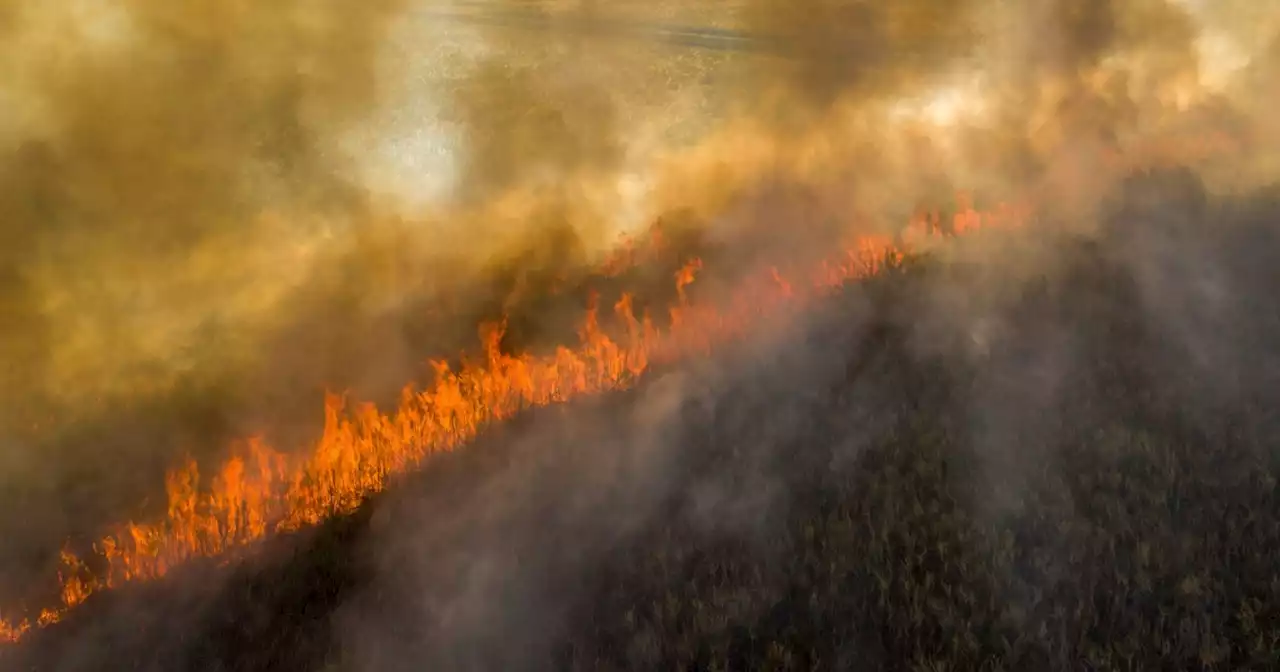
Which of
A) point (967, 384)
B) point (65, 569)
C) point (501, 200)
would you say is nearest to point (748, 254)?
point (501, 200)

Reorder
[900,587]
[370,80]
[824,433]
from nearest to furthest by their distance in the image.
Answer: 1. [900,587]
2. [824,433]
3. [370,80]

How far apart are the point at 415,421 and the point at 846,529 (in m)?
2.59

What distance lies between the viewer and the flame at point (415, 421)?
441cm

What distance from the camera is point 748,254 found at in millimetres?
6426

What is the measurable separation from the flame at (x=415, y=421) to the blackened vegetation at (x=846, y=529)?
0.25 m

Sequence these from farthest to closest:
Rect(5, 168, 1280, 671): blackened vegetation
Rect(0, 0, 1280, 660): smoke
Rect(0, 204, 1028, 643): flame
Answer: Rect(0, 0, 1280, 660): smoke, Rect(0, 204, 1028, 643): flame, Rect(5, 168, 1280, 671): blackened vegetation

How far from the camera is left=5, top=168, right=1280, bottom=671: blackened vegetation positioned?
309 cm

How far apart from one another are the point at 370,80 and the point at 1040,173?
4736 mm

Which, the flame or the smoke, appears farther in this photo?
the smoke

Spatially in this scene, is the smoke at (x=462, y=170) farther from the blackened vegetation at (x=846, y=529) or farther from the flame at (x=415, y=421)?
the flame at (x=415, y=421)

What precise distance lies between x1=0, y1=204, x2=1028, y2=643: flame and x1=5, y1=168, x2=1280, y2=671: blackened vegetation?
25 cm

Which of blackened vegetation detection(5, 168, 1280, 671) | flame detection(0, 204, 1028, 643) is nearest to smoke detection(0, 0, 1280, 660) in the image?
blackened vegetation detection(5, 168, 1280, 671)

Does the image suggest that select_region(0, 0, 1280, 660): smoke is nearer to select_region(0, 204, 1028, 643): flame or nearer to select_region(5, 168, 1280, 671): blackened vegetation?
select_region(5, 168, 1280, 671): blackened vegetation

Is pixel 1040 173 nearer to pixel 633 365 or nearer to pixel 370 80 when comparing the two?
pixel 633 365
